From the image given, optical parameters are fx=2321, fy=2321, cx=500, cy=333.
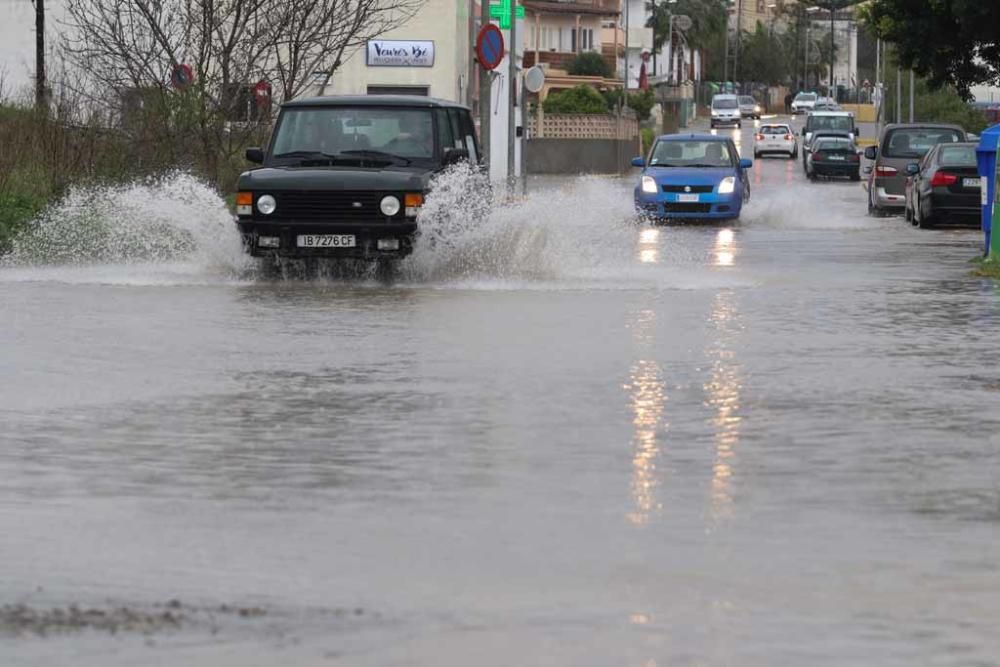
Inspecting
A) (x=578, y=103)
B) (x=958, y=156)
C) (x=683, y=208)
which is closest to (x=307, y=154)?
(x=683, y=208)

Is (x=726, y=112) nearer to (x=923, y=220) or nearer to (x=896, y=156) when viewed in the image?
(x=896, y=156)

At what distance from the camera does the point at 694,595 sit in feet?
23.1

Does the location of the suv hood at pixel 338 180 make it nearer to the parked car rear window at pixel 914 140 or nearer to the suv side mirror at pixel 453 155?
the suv side mirror at pixel 453 155

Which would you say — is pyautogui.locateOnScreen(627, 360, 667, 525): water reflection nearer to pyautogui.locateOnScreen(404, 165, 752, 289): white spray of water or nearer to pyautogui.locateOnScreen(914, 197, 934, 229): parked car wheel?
pyautogui.locateOnScreen(404, 165, 752, 289): white spray of water

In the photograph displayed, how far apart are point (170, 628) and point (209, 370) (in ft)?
22.9

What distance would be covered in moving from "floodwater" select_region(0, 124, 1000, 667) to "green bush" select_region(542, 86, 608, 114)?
207 feet

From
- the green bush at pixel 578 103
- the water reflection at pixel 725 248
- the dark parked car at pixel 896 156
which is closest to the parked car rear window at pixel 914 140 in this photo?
the dark parked car at pixel 896 156

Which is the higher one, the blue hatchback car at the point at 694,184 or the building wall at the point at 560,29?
the building wall at the point at 560,29

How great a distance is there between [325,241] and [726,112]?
109290 millimetres

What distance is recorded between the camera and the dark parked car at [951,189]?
3375cm

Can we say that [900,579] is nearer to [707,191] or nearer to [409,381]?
[409,381]

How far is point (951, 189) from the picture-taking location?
33.9 m

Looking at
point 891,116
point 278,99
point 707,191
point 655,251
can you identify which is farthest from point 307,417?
point 891,116

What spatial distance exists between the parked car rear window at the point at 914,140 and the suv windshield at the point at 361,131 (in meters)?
20.9
